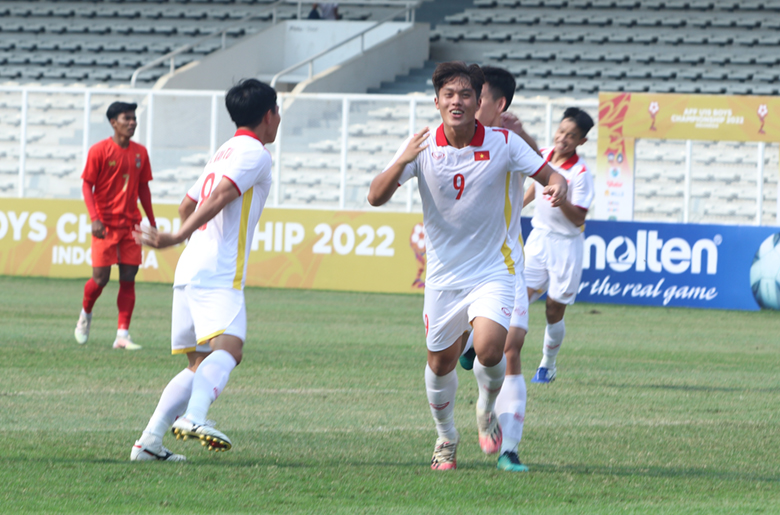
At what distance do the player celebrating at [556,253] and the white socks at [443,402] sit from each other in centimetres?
320

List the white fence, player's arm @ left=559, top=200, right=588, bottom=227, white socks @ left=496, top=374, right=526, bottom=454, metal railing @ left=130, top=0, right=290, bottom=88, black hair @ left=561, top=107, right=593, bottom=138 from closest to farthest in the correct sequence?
white socks @ left=496, top=374, right=526, bottom=454
player's arm @ left=559, top=200, right=588, bottom=227
black hair @ left=561, top=107, right=593, bottom=138
the white fence
metal railing @ left=130, top=0, right=290, bottom=88

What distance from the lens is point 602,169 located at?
16672mm

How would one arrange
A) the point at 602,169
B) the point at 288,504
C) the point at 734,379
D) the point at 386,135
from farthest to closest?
the point at 386,135, the point at 602,169, the point at 734,379, the point at 288,504

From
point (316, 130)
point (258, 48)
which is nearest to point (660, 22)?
point (258, 48)

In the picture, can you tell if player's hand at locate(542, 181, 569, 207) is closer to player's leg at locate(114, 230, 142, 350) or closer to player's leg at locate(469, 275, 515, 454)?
player's leg at locate(469, 275, 515, 454)

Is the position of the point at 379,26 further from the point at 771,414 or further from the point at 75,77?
the point at 771,414

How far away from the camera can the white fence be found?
56.8ft

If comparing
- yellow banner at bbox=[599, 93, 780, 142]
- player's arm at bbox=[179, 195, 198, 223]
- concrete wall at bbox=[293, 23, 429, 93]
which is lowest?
player's arm at bbox=[179, 195, 198, 223]

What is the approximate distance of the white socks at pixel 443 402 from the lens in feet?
18.1

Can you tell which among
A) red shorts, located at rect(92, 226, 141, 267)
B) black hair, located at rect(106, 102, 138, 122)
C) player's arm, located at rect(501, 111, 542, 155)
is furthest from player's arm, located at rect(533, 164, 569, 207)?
red shorts, located at rect(92, 226, 141, 267)

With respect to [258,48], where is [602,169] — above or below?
below

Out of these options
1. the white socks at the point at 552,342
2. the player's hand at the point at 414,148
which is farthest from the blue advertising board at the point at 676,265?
the player's hand at the point at 414,148

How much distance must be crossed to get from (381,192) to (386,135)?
12.9 m

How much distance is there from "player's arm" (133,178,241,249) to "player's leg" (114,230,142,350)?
5.01 metres
